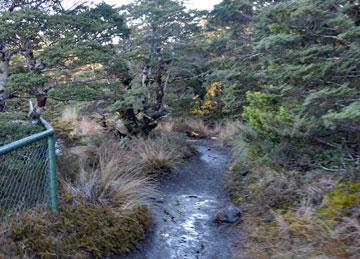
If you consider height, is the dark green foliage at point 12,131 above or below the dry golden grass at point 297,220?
above

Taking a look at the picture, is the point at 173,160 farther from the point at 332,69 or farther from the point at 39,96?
the point at 332,69

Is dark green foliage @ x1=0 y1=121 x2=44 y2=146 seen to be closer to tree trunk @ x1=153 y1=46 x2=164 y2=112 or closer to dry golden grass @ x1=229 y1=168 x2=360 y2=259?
dry golden grass @ x1=229 y1=168 x2=360 y2=259

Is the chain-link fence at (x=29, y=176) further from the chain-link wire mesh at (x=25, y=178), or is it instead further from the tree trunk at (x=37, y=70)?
the tree trunk at (x=37, y=70)

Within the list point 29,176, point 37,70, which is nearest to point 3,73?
point 37,70

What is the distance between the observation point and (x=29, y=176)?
4895mm

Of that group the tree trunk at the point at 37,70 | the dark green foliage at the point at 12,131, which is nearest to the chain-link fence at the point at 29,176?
the dark green foliage at the point at 12,131

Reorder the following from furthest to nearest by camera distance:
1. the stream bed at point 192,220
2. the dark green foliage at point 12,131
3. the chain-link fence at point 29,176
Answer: the dark green foliage at point 12,131 < the stream bed at point 192,220 < the chain-link fence at point 29,176

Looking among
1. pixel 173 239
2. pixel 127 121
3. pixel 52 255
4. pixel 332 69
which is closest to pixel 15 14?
pixel 52 255

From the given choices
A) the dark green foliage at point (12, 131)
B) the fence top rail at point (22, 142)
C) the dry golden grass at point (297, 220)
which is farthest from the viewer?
Result: the dark green foliage at point (12, 131)

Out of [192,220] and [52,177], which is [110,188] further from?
[192,220]

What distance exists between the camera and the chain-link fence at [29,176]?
15.1 feet

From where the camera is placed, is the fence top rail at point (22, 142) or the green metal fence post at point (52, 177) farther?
the green metal fence post at point (52, 177)

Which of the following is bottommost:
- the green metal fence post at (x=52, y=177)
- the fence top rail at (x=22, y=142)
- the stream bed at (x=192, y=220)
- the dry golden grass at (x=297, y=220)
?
the stream bed at (x=192, y=220)

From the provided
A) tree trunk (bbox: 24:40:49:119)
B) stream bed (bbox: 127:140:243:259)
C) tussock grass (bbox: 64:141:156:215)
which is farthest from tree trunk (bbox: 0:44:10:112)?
stream bed (bbox: 127:140:243:259)
